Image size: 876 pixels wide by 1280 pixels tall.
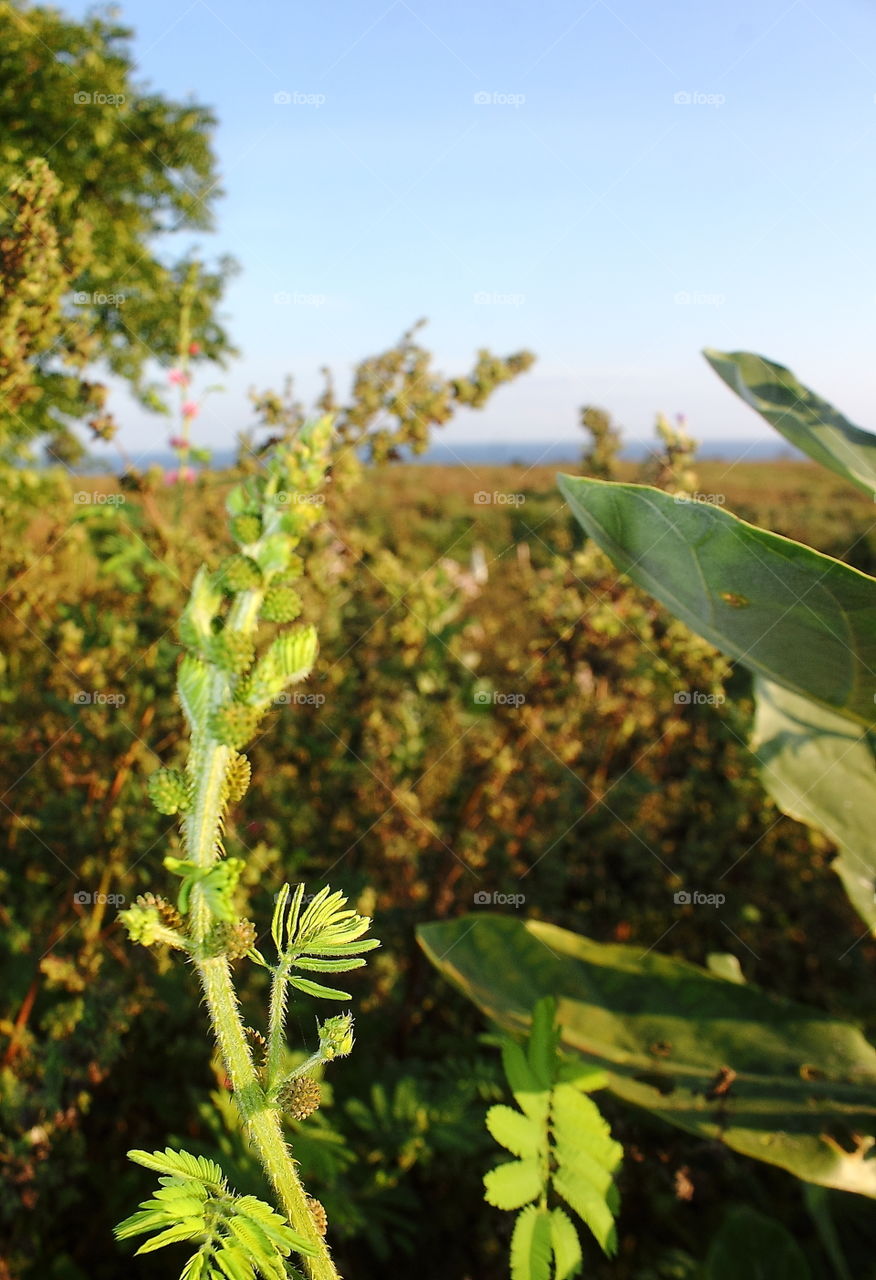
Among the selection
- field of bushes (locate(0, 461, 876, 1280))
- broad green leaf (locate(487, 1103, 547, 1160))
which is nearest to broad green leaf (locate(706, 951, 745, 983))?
field of bushes (locate(0, 461, 876, 1280))

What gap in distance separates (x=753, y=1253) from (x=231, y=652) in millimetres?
1452

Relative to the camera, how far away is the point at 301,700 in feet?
7.86

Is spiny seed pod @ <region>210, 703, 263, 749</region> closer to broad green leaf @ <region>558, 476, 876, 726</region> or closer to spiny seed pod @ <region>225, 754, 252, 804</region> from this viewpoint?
spiny seed pod @ <region>225, 754, 252, 804</region>

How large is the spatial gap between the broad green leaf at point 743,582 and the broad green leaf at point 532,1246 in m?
0.69

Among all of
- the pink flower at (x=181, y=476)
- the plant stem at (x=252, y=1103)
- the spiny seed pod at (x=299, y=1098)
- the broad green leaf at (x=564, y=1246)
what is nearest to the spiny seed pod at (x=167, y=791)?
the plant stem at (x=252, y=1103)

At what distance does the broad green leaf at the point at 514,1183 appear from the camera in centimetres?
89

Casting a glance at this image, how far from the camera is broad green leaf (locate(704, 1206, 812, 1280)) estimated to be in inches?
54.9

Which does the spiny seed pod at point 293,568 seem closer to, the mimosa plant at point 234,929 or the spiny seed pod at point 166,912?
the mimosa plant at point 234,929

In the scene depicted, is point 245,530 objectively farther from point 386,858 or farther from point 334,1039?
point 386,858

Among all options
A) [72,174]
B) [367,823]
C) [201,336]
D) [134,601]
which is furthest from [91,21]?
[367,823]

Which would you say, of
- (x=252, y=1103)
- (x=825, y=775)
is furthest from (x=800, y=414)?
(x=252, y=1103)

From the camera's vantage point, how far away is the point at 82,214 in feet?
8.34

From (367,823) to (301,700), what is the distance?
1.28ft

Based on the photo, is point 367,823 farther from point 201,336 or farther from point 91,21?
point 91,21
